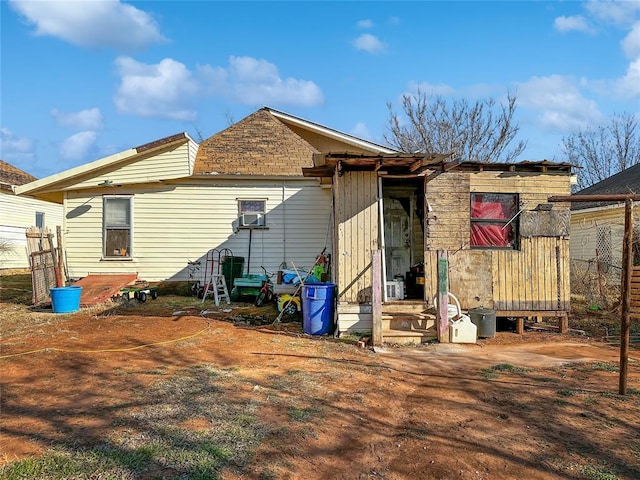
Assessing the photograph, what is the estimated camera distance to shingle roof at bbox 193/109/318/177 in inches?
487

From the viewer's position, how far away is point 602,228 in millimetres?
15219

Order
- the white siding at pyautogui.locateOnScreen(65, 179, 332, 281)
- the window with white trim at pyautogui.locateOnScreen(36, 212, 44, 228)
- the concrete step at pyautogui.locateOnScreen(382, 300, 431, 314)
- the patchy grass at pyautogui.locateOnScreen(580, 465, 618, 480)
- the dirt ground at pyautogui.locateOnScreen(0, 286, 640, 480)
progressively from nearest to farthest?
the patchy grass at pyautogui.locateOnScreen(580, 465, 618, 480), the dirt ground at pyautogui.locateOnScreen(0, 286, 640, 480), the concrete step at pyautogui.locateOnScreen(382, 300, 431, 314), the white siding at pyautogui.locateOnScreen(65, 179, 332, 281), the window with white trim at pyautogui.locateOnScreen(36, 212, 44, 228)

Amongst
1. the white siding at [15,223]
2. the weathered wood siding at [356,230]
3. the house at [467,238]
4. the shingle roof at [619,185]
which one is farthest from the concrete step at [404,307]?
the white siding at [15,223]

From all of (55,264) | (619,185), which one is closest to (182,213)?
(55,264)

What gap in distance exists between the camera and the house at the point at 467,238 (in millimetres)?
7891

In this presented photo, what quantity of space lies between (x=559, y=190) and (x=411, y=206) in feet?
10.3

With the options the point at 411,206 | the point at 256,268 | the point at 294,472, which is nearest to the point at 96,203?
the point at 256,268

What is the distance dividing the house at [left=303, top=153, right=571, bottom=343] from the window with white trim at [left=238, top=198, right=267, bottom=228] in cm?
396

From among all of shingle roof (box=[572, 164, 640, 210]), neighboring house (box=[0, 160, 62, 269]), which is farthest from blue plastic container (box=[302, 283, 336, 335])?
neighboring house (box=[0, 160, 62, 269])

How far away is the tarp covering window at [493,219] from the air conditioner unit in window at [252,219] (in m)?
6.13

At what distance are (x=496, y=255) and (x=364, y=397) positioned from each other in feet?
15.9

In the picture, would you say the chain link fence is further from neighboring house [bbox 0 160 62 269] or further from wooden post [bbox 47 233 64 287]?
neighboring house [bbox 0 160 62 269]

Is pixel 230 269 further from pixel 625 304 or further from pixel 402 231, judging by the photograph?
pixel 625 304

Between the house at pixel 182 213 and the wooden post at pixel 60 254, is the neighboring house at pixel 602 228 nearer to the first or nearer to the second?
the house at pixel 182 213
